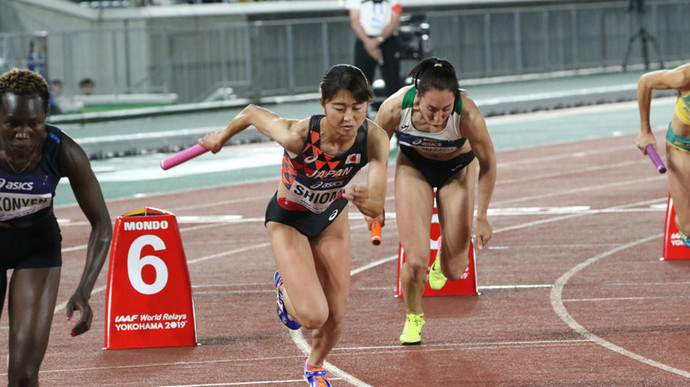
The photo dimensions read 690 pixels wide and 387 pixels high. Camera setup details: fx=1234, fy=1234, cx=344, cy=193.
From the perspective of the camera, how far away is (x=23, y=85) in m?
5.93

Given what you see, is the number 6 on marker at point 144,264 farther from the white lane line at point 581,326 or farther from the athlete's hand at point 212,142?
the white lane line at point 581,326

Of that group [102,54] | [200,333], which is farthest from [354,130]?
[102,54]

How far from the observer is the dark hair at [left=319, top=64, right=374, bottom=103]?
22.7ft

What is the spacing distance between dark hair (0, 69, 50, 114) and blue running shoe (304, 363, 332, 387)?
2.37 m

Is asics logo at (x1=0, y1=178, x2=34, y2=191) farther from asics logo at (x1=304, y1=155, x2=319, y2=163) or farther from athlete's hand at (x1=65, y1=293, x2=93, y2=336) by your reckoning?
asics logo at (x1=304, y1=155, x2=319, y2=163)

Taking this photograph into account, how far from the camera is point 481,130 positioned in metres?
8.57

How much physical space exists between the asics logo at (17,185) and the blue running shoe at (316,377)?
86.4 inches

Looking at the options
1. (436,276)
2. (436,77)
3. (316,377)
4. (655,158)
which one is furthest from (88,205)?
(655,158)

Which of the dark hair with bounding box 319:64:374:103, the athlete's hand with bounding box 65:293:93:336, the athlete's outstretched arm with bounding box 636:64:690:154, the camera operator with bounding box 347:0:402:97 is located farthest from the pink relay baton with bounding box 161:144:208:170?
the camera operator with bounding box 347:0:402:97

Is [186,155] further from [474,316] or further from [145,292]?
[474,316]

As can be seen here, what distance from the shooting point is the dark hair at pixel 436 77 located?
26.6 feet

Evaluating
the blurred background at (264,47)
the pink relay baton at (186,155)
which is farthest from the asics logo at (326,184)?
the blurred background at (264,47)

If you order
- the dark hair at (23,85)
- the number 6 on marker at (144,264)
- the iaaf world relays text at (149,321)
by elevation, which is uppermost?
the dark hair at (23,85)

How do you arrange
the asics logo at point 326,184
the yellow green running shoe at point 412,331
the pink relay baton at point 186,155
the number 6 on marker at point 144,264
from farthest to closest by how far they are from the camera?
the number 6 on marker at point 144,264, the yellow green running shoe at point 412,331, the asics logo at point 326,184, the pink relay baton at point 186,155
